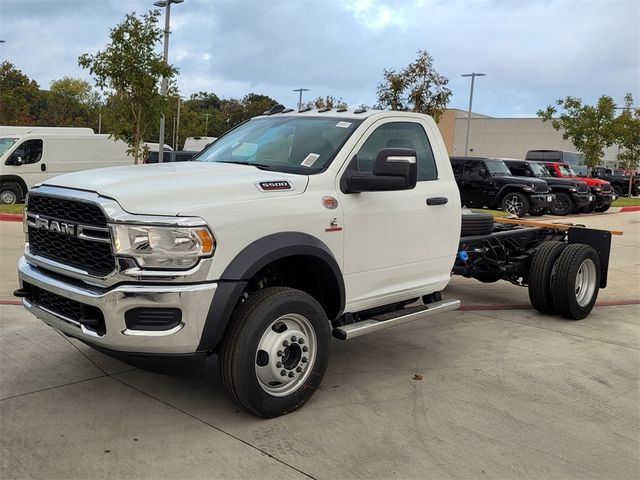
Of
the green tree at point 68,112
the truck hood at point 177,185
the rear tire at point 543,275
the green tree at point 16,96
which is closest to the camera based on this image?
the truck hood at point 177,185

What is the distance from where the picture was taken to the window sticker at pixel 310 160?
445 centimetres

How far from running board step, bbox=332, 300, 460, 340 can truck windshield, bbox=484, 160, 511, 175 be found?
1593cm

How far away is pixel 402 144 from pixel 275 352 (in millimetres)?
2149

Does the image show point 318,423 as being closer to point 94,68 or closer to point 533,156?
point 94,68

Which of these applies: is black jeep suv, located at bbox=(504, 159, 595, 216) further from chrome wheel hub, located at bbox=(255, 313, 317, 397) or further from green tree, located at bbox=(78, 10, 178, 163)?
chrome wheel hub, located at bbox=(255, 313, 317, 397)

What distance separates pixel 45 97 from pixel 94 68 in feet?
169

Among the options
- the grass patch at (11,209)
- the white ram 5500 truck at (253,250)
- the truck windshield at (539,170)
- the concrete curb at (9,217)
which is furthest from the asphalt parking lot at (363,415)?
the truck windshield at (539,170)

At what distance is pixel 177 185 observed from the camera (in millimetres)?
3730

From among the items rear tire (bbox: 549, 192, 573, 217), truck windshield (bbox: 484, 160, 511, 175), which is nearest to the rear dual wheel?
truck windshield (bbox: 484, 160, 511, 175)

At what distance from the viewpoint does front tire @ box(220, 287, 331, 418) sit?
3.68 meters

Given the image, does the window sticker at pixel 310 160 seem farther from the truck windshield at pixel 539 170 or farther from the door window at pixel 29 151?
the truck windshield at pixel 539 170

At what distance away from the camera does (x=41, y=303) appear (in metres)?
4.06

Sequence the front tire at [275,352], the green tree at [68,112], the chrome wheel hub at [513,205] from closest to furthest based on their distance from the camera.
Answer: the front tire at [275,352] → the chrome wheel hub at [513,205] → the green tree at [68,112]

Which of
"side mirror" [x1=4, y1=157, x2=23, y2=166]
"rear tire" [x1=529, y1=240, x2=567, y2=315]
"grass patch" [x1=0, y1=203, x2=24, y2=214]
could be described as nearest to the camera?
"rear tire" [x1=529, y1=240, x2=567, y2=315]
